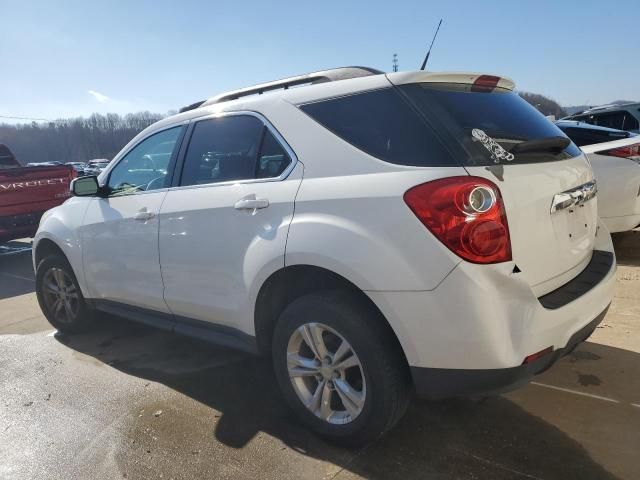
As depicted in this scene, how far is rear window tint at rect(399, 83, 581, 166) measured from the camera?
7.28 ft

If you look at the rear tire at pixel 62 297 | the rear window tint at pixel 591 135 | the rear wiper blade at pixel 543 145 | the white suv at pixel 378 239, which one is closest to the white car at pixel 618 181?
the rear window tint at pixel 591 135

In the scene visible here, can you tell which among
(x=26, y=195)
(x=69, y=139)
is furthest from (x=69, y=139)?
(x=26, y=195)

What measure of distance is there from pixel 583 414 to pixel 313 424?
1492 mm

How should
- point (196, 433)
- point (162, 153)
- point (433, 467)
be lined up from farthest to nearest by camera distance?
point (162, 153) < point (196, 433) < point (433, 467)

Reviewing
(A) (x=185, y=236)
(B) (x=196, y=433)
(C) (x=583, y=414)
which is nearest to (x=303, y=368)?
(B) (x=196, y=433)

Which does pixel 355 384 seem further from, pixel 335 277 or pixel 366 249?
pixel 366 249

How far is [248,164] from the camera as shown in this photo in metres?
2.93

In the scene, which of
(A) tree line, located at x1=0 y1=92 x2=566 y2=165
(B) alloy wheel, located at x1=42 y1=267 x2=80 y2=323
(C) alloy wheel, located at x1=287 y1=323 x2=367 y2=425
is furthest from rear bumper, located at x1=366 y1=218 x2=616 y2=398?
(A) tree line, located at x1=0 y1=92 x2=566 y2=165

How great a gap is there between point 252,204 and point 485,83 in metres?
1.41

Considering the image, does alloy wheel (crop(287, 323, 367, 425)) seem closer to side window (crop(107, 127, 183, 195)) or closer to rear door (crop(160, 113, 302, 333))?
rear door (crop(160, 113, 302, 333))

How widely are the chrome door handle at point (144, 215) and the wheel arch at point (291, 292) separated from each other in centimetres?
115

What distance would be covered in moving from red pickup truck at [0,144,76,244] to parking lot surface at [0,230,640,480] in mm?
4955

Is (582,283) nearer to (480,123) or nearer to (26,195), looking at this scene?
(480,123)

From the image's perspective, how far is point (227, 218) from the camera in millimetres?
2857
